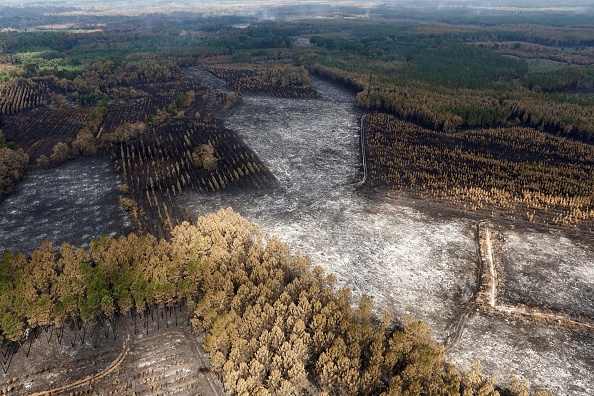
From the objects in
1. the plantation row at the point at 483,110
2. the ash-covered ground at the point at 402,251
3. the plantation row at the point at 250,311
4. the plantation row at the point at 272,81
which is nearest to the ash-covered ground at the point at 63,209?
the plantation row at the point at 250,311

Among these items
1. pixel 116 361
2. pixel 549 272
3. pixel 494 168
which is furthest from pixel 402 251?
pixel 494 168

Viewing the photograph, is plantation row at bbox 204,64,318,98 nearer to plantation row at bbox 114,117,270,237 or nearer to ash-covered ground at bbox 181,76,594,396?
plantation row at bbox 114,117,270,237

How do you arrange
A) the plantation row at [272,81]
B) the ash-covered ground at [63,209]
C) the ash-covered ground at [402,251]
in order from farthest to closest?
the plantation row at [272,81]
the ash-covered ground at [63,209]
the ash-covered ground at [402,251]

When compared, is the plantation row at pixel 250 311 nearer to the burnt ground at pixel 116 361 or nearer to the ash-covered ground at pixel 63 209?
the burnt ground at pixel 116 361

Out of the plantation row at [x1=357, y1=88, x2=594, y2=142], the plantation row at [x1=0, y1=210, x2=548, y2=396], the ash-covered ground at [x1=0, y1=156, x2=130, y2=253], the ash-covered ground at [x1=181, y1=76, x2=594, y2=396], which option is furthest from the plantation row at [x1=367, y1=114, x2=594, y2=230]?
the ash-covered ground at [x1=0, y1=156, x2=130, y2=253]

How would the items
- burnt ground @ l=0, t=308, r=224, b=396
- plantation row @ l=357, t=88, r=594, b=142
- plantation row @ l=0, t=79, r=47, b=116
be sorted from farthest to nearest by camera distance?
plantation row @ l=0, t=79, r=47, b=116, plantation row @ l=357, t=88, r=594, b=142, burnt ground @ l=0, t=308, r=224, b=396

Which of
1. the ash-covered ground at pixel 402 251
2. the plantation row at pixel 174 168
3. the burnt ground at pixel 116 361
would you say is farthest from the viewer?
the plantation row at pixel 174 168
